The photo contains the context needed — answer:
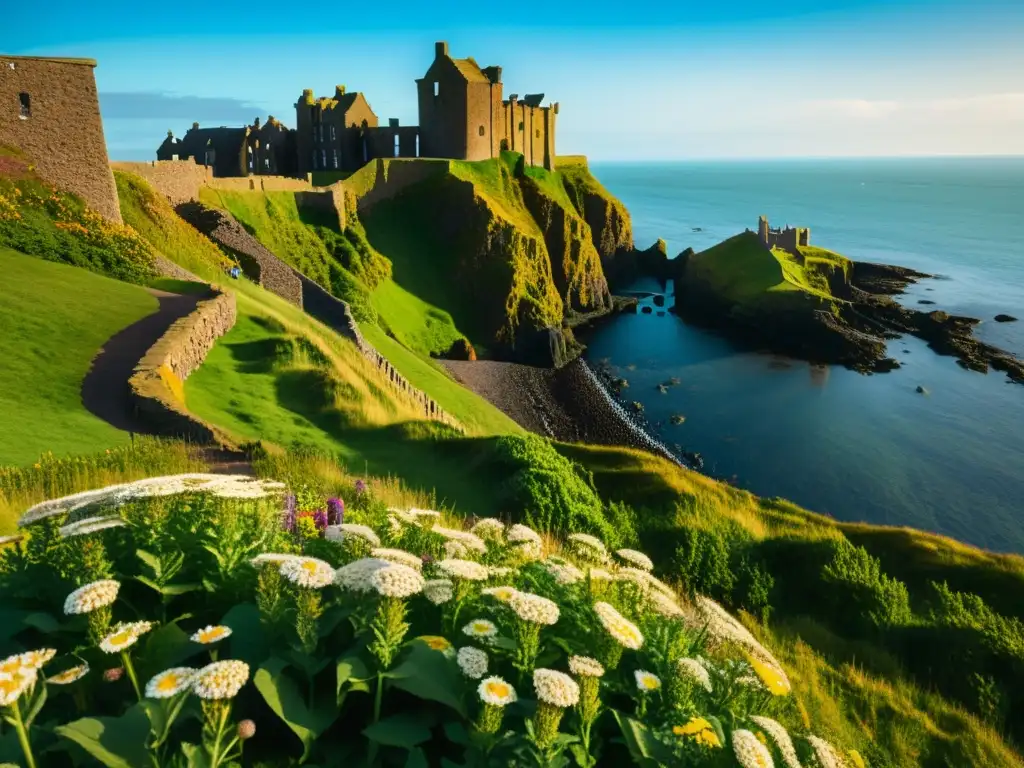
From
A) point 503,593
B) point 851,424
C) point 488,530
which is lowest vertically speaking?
point 851,424

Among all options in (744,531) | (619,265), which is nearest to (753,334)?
(619,265)

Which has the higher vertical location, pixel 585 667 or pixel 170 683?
pixel 170 683

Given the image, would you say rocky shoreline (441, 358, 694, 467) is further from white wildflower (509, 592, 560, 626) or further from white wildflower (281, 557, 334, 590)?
white wildflower (281, 557, 334, 590)

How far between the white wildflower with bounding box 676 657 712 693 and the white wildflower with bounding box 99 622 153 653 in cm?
359

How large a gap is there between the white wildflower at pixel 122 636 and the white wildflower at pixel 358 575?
121cm

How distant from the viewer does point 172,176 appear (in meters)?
41.6

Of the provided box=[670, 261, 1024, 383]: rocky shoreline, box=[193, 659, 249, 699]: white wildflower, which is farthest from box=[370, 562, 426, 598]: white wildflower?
box=[670, 261, 1024, 383]: rocky shoreline

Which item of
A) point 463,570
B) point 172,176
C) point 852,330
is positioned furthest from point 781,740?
point 852,330

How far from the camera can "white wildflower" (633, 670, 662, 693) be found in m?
4.58

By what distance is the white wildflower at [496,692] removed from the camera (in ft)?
12.7

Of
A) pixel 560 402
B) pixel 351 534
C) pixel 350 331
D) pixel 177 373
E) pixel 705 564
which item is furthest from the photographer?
pixel 560 402

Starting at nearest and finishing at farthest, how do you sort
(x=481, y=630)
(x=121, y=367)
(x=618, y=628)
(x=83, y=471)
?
(x=481, y=630)
(x=618, y=628)
(x=83, y=471)
(x=121, y=367)

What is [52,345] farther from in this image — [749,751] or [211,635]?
[749,751]

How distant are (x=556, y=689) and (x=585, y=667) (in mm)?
392
